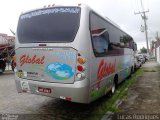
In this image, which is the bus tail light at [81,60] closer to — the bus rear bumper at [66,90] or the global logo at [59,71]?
the global logo at [59,71]

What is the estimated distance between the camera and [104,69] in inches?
306

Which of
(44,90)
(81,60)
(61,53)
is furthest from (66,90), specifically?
(61,53)

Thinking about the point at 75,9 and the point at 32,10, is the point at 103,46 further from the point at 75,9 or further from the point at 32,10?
the point at 32,10

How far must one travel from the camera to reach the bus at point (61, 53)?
19.8 ft

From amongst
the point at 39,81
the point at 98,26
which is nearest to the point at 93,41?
the point at 98,26

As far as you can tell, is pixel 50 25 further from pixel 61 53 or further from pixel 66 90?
pixel 66 90

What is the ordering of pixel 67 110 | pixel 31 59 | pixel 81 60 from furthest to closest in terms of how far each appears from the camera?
pixel 67 110
pixel 31 59
pixel 81 60

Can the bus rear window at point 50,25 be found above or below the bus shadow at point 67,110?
above

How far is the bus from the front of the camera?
238 inches

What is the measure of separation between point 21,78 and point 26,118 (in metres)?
1.19

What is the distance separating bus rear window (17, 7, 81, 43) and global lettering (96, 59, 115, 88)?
1.52 m

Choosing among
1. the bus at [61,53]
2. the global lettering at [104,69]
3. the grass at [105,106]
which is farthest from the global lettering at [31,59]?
the grass at [105,106]

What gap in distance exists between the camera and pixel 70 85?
604 cm

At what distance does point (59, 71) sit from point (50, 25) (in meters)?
1.28
